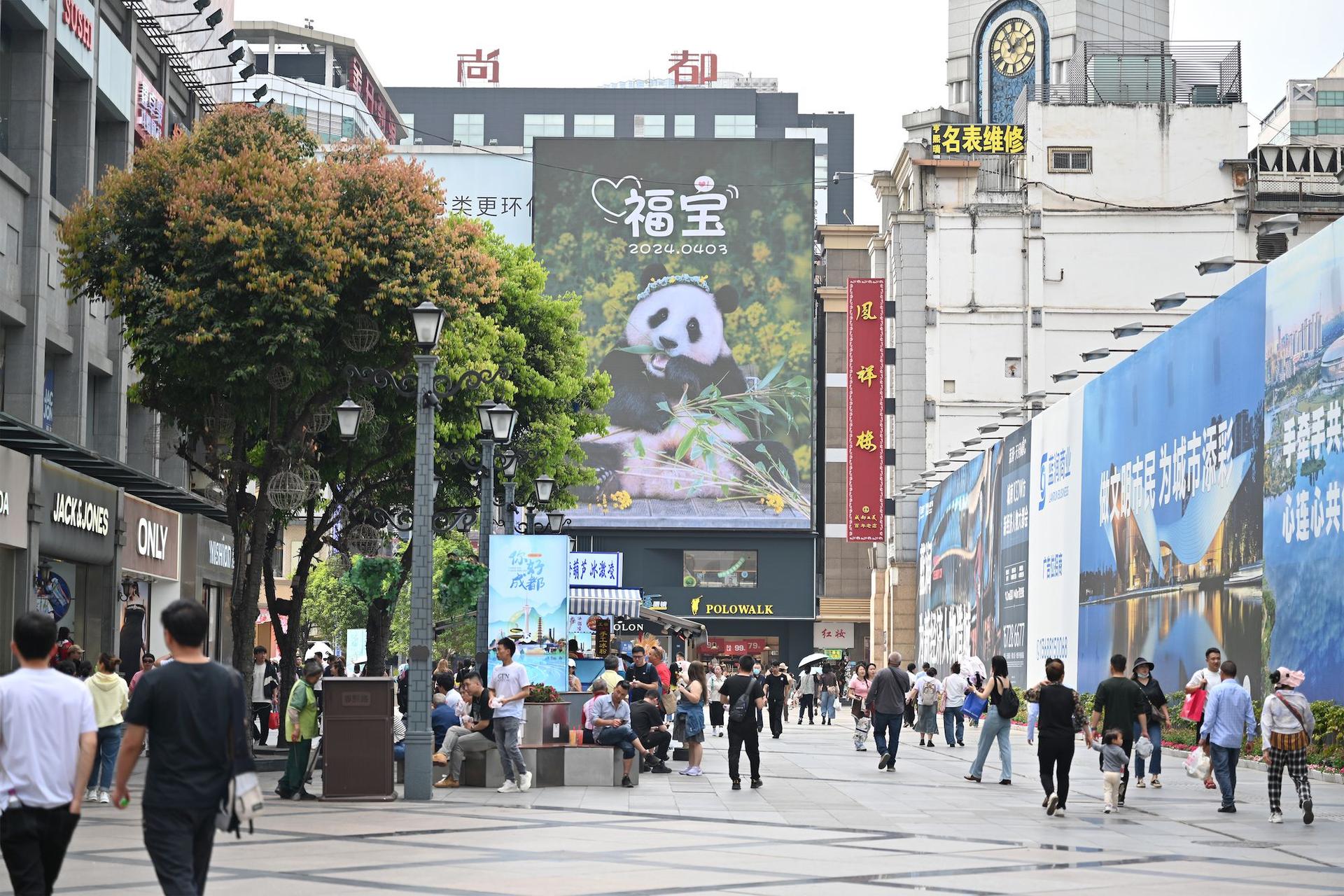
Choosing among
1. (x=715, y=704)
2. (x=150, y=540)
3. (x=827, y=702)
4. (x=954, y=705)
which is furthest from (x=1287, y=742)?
(x=827, y=702)

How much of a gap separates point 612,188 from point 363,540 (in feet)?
145

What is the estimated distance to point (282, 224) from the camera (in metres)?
23.7

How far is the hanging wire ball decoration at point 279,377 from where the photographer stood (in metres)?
24.1

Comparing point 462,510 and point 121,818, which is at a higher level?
point 462,510

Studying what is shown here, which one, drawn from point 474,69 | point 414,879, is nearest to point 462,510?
point 414,879

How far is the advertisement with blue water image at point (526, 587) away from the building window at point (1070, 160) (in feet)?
142

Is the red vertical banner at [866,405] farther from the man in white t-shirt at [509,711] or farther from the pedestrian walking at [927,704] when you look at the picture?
the man in white t-shirt at [509,711]

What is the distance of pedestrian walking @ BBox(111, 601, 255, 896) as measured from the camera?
7.90 meters

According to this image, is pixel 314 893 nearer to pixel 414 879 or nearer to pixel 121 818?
pixel 414 879

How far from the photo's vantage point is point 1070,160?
64688 mm

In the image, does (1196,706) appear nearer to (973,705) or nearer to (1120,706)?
(1120,706)

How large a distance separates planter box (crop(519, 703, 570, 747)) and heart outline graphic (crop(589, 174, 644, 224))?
5399 centimetres

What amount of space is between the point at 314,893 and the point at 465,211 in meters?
69.5

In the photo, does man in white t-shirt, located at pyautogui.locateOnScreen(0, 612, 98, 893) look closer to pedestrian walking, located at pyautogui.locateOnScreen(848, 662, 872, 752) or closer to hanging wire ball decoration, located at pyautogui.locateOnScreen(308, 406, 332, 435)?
hanging wire ball decoration, located at pyautogui.locateOnScreen(308, 406, 332, 435)
